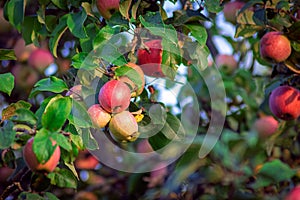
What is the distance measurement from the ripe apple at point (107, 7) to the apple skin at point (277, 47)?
1.40ft

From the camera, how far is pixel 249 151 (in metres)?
2.26

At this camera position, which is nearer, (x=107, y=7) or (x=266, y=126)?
(x=107, y=7)

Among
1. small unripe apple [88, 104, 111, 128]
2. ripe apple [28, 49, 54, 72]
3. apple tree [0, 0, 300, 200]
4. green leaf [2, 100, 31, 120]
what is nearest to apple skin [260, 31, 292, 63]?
apple tree [0, 0, 300, 200]

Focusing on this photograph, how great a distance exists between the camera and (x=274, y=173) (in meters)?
1.93

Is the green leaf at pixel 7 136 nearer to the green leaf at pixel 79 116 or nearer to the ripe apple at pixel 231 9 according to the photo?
the green leaf at pixel 79 116

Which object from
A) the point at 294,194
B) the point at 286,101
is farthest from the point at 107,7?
the point at 294,194

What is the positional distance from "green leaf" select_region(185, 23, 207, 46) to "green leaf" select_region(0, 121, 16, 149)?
1.33 ft

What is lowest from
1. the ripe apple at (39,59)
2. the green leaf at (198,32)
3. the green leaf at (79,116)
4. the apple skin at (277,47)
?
the ripe apple at (39,59)

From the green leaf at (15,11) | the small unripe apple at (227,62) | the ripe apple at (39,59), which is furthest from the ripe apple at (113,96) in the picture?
the small unripe apple at (227,62)

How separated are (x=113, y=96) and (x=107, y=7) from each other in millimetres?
284

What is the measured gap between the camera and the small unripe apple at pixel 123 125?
43.1 inches

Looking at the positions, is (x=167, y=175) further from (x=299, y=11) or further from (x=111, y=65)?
(x=111, y=65)

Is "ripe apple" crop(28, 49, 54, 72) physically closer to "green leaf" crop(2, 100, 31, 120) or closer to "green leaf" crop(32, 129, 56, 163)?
"green leaf" crop(2, 100, 31, 120)

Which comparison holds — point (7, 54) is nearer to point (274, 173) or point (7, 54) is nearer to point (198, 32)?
point (198, 32)
